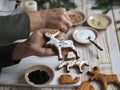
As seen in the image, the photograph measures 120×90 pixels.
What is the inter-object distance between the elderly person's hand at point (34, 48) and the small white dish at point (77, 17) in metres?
0.28

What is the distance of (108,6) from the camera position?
1.22m

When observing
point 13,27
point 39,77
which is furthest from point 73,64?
point 13,27

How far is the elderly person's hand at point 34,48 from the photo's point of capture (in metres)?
0.86

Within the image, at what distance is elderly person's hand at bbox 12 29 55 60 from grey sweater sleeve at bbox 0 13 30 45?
0.03 meters

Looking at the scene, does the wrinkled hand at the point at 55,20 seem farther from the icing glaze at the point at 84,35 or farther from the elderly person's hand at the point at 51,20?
the icing glaze at the point at 84,35

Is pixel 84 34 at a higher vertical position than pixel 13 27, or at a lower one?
lower

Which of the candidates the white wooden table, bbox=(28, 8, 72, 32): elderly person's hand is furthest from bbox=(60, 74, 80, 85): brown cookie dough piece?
bbox=(28, 8, 72, 32): elderly person's hand

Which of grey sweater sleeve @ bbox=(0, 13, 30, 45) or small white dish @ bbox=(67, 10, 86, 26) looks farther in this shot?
small white dish @ bbox=(67, 10, 86, 26)

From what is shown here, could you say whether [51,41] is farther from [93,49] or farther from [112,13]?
[112,13]

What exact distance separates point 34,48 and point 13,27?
96 millimetres

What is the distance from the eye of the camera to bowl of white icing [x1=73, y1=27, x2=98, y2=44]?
106 cm

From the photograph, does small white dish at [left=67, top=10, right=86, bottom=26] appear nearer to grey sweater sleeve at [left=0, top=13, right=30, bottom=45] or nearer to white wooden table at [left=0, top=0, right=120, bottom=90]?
white wooden table at [left=0, top=0, right=120, bottom=90]

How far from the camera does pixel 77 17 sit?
3.84ft

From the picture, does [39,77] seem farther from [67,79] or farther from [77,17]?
[77,17]
